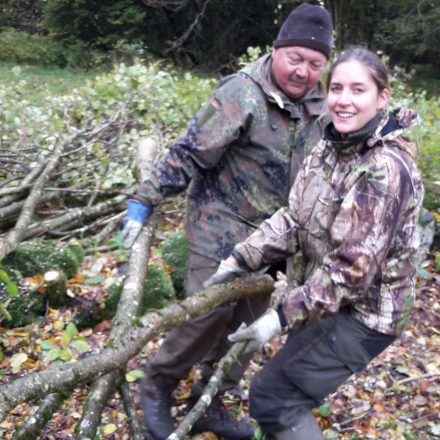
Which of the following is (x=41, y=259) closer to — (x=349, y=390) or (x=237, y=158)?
(x=237, y=158)

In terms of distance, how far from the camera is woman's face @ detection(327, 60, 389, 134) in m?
2.48

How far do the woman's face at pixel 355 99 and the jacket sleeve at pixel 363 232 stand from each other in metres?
0.18

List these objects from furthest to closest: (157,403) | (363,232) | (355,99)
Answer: (157,403)
(355,99)
(363,232)

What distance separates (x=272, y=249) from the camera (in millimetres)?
2875

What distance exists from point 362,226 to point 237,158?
1.02m

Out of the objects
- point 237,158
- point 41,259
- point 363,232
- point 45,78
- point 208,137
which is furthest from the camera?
point 45,78

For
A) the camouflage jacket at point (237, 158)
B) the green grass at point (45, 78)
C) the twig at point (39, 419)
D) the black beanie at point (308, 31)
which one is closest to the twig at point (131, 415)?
the twig at point (39, 419)

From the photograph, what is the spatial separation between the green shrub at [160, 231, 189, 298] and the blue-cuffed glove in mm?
1510

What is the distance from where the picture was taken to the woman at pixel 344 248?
2383 millimetres

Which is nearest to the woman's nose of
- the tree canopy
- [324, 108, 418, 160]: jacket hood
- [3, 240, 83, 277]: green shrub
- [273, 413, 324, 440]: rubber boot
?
[324, 108, 418, 160]: jacket hood

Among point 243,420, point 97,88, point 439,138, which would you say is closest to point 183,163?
point 243,420

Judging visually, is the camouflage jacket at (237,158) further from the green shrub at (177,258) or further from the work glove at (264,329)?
the green shrub at (177,258)

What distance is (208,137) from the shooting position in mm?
3092

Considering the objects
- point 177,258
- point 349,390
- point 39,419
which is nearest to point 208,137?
point 39,419
